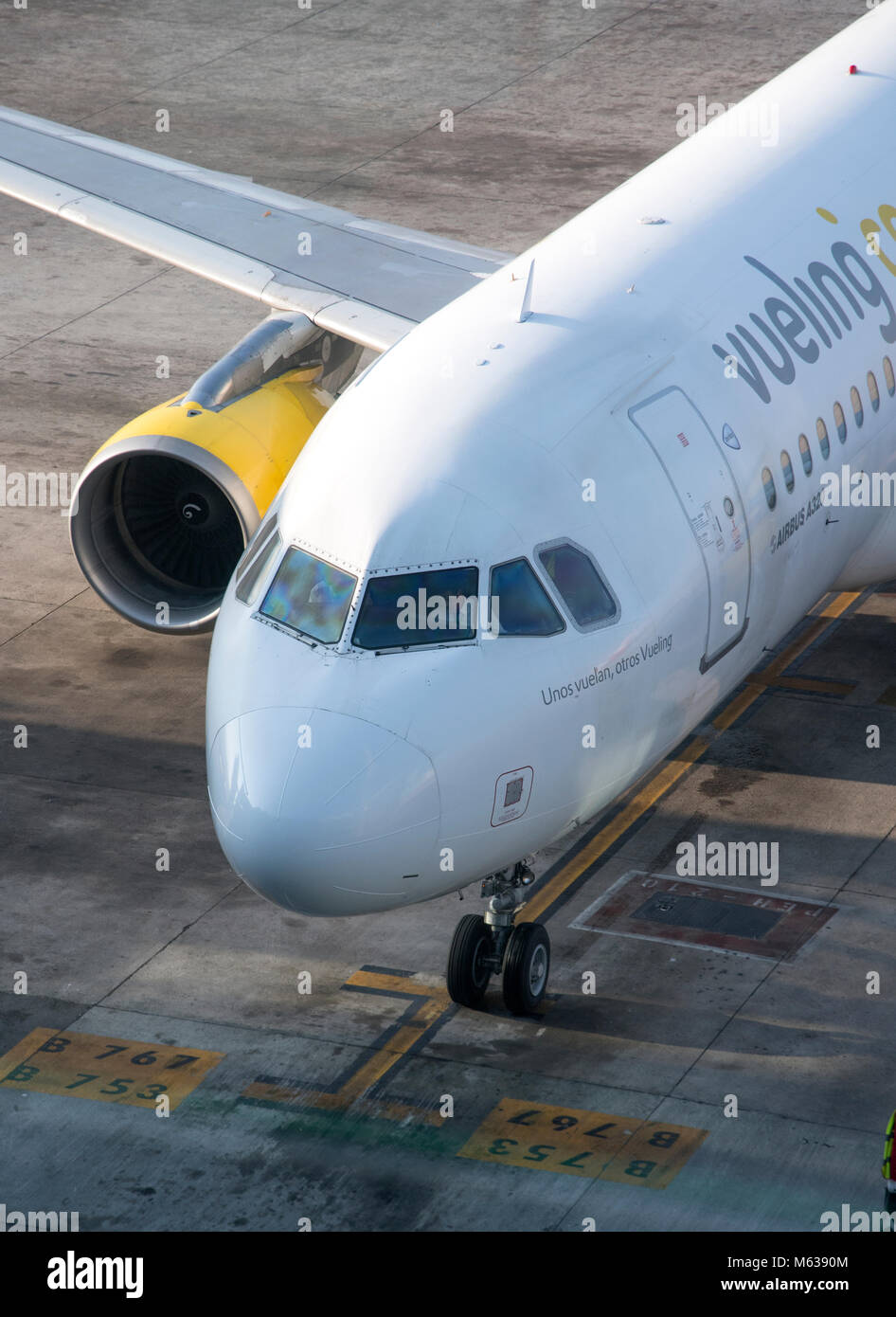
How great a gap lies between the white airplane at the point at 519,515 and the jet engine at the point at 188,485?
3 centimetres

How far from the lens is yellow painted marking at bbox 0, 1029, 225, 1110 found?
1448cm

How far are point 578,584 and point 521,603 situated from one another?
0.49 metres

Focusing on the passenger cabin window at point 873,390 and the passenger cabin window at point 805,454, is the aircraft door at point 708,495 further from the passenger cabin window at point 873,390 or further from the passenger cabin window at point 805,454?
the passenger cabin window at point 873,390

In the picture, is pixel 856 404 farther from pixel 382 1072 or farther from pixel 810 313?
pixel 382 1072

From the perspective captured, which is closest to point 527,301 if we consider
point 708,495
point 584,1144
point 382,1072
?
point 708,495

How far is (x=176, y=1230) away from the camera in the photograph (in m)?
13.0

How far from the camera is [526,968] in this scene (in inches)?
589

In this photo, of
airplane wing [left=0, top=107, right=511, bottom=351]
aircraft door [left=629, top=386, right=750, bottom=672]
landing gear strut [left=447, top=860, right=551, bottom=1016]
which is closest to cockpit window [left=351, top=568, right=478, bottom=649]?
aircraft door [left=629, top=386, right=750, bottom=672]

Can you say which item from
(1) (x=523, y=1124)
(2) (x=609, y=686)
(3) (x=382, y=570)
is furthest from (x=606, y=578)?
(1) (x=523, y=1124)

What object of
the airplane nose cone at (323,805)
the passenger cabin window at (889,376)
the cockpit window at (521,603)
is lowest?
the airplane nose cone at (323,805)

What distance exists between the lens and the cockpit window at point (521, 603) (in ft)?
43.5

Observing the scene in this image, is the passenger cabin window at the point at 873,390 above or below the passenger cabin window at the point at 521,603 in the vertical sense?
above

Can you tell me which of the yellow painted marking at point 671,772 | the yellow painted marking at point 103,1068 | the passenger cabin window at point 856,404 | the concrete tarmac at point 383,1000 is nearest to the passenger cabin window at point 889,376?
the passenger cabin window at point 856,404

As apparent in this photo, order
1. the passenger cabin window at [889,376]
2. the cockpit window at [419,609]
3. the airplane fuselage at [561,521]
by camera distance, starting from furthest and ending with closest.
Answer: the passenger cabin window at [889,376], the cockpit window at [419,609], the airplane fuselage at [561,521]
